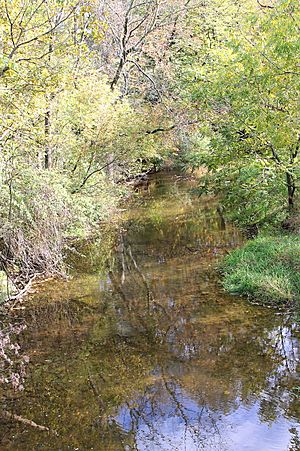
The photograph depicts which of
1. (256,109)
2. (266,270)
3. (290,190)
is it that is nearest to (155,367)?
(266,270)

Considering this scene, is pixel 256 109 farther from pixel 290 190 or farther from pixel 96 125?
pixel 96 125

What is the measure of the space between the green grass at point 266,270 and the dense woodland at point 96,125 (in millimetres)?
1317

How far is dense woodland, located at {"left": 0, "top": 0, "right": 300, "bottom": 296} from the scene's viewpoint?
8.27 metres

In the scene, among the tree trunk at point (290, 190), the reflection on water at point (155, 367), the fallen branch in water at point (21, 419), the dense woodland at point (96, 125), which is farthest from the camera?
the tree trunk at point (290, 190)

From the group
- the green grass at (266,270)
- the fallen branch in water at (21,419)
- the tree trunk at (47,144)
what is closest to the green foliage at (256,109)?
the green grass at (266,270)

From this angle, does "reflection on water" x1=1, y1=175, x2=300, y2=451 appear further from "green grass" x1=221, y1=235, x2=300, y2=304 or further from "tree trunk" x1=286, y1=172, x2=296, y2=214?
"tree trunk" x1=286, y1=172, x2=296, y2=214

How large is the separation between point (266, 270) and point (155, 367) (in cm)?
341

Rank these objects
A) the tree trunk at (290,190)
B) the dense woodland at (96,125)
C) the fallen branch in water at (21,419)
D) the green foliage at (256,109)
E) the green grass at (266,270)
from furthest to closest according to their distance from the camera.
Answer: the tree trunk at (290,190)
the green foliage at (256,109)
the dense woodland at (96,125)
the green grass at (266,270)
the fallen branch in water at (21,419)

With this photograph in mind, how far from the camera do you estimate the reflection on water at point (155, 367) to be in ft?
16.8

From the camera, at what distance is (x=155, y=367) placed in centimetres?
645

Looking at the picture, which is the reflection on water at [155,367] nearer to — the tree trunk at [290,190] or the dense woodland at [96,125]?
the dense woodland at [96,125]

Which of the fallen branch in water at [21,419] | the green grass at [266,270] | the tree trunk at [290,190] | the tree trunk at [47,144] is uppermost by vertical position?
the tree trunk at [47,144]

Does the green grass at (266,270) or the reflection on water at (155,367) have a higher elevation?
the green grass at (266,270)

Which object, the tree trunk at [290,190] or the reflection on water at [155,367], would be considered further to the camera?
the tree trunk at [290,190]
